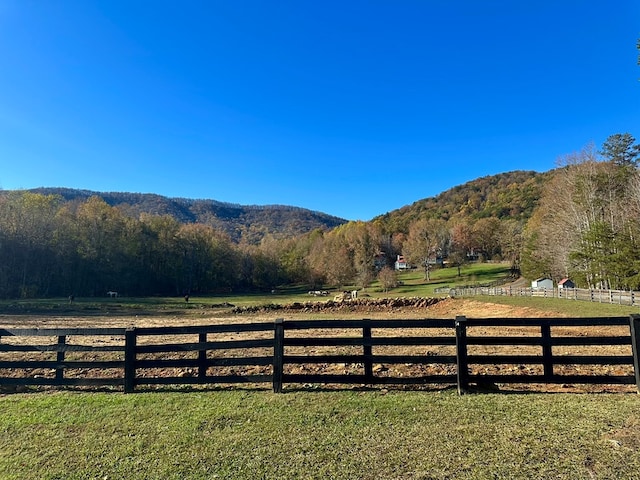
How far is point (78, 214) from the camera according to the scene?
68.3 m

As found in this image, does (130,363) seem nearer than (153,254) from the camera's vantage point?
Yes

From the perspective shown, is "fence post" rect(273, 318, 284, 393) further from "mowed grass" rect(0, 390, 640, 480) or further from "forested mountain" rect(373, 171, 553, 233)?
"forested mountain" rect(373, 171, 553, 233)

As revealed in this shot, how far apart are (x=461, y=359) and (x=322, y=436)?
291 centimetres

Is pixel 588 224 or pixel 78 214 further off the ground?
pixel 78 214

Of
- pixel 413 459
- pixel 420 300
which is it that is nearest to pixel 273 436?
pixel 413 459

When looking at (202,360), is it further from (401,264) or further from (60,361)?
(401,264)

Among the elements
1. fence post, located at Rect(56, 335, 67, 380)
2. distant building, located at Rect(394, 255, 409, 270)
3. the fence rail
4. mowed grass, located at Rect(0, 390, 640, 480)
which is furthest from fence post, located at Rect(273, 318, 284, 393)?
distant building, located at Rect(394, 255, 409, 270)

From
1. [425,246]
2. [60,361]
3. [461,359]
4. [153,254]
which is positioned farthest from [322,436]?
[153,254]

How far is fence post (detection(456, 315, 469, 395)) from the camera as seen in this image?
630 centimetres

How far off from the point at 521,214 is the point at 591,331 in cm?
10792

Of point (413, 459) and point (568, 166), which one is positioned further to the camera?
point (568, 166)

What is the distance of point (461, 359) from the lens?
6.36 metres

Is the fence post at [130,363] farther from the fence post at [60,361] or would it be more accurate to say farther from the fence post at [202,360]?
the fence post at [60,361]

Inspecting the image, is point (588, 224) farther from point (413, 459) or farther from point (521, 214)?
point (521, 214)
